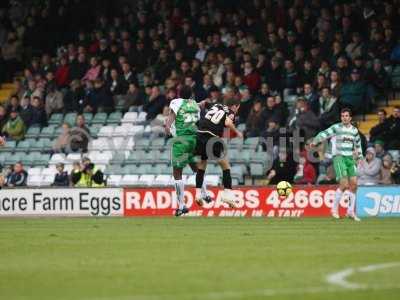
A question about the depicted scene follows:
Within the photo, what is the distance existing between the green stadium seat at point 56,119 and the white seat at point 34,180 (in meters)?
2.74

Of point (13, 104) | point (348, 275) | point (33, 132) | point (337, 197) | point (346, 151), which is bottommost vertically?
point (348, 275)

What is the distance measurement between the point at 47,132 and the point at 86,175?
4446 millimetres

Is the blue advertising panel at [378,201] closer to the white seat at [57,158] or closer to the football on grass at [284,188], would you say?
the football on grass at [284,188]

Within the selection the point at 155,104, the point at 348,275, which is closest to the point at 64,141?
the point at 155,104

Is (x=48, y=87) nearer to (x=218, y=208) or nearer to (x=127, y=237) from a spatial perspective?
(x=218, y=208)

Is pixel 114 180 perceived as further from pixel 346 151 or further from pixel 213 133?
pixel 346 151

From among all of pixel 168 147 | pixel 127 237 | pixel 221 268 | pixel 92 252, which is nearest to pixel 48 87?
pixel 168 147

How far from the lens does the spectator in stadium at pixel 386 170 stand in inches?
975

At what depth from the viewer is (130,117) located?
31484 mm

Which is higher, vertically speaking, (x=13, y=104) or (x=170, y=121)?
(x=13, y=104)

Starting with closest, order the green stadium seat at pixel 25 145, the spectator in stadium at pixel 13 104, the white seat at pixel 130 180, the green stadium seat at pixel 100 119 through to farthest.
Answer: the white seat at pixel 130 180
the green stadium seat at pixel 100 119
the green stadium seat at pixel 25 145
the spectator in stadium at pixel 13 104

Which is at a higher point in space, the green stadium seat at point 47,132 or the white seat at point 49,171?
the green stadium seat at point 47,132

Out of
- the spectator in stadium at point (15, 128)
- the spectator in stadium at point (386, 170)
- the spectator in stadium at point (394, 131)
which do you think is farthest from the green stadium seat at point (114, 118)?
the spectator in stadium at point (386, 170)

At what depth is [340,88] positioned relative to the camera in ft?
89.4
